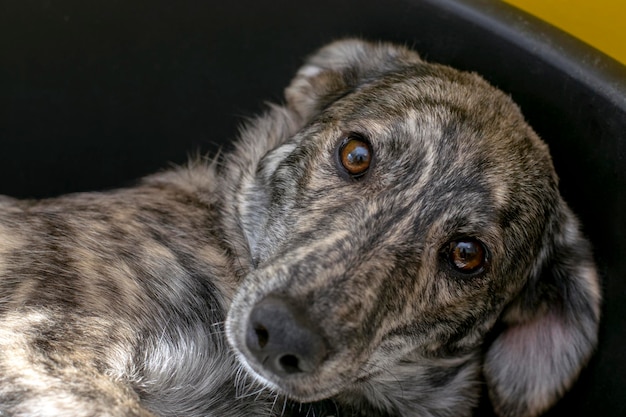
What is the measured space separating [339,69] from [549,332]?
1.27m

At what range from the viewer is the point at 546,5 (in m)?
3.45

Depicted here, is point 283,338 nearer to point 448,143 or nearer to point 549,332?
point 448,143

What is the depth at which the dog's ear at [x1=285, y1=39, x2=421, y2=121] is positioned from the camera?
2.95 meters

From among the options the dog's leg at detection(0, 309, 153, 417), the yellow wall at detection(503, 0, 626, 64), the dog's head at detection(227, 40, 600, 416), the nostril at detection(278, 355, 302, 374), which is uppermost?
the yellow wall at detection(503, 0, 626, 64)

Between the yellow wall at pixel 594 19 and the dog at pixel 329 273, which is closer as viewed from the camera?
the dog at pixel 329 273

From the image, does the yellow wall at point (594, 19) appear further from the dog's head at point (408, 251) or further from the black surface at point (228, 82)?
the dog's head at point (408, 251)

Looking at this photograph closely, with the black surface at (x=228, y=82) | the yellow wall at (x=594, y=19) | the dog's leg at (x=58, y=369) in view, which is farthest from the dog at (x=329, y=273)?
the yellow wall at (x=594, y=19)

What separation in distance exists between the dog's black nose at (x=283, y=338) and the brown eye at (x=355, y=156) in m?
0.59

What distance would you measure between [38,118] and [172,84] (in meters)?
0.62

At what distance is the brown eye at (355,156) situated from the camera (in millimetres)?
2367

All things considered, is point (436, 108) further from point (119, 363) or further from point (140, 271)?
point (119, 363)

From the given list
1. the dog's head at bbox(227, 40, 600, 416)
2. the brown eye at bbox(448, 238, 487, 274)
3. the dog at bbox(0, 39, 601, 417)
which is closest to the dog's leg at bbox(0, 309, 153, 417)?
the dog at bbox(0, 39, 601, 417)

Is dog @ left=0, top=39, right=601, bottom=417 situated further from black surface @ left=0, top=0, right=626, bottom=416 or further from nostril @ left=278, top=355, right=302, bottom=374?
black surface @ left=0, top=0, right=626, bottom=416

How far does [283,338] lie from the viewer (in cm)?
189
